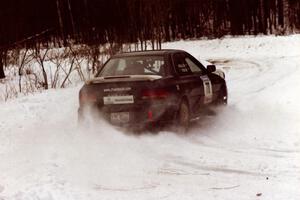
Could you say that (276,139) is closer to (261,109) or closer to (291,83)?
(261,109)

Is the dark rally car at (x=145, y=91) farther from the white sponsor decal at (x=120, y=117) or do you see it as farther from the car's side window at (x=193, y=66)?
the car's side window at (x=193, y=66)

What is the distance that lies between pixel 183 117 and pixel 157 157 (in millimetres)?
1680

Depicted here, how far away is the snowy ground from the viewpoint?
651 cm

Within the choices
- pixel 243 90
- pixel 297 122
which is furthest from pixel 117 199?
pixel 243 90

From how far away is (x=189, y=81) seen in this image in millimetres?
10047

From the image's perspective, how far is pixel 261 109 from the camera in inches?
477

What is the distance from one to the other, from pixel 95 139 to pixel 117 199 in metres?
2.82

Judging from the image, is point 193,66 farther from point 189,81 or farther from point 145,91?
point 145,91

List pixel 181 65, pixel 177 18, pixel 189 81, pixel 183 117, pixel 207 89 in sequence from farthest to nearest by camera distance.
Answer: pixel 177 18 → pixel 207 89 → pixel 181 65 → pixel 189 81 → pixel 183 117

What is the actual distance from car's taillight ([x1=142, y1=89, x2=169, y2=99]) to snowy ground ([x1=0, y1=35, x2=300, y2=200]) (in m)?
0.63

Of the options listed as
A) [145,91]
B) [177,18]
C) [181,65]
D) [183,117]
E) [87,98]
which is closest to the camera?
[145,91]

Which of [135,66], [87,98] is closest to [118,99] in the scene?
[87,98]

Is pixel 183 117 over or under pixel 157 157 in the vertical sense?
over

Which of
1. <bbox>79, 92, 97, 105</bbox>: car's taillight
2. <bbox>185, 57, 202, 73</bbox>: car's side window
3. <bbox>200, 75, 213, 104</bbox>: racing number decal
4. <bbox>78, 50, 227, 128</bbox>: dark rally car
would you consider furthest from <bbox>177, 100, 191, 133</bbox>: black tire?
<bbox>79, 92, 97, 105</bbox>: car's taillight
